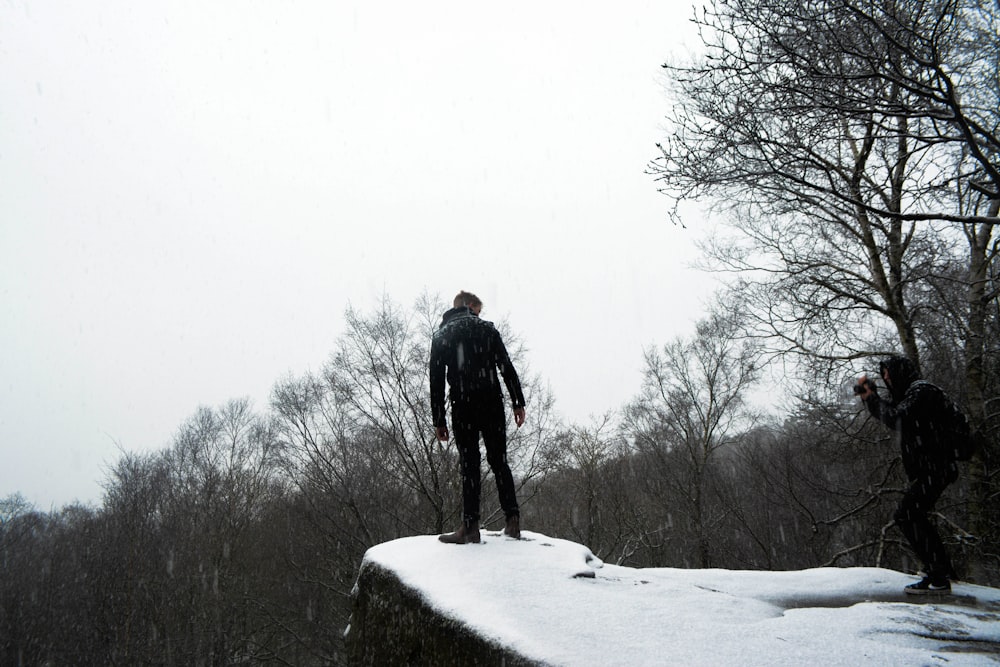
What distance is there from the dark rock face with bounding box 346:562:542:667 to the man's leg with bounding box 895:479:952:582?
3.06 metres

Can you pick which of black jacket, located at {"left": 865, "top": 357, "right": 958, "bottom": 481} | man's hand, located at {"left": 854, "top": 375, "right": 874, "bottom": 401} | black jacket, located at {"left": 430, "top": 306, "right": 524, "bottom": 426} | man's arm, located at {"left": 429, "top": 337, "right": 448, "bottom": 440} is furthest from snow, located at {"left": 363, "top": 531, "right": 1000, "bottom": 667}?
man's hand, located at {"left": 854, "top": 375, "right": 874, "bottom": 401}

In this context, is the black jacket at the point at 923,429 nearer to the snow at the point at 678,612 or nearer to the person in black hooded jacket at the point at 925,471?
the person in black hooded jacket at the point at 925,471

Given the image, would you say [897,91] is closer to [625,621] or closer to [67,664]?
[625,621]

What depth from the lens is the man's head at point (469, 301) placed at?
4258 mm

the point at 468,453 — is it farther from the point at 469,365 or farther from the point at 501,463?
the point at 469,365

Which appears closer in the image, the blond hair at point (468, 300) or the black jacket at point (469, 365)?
the black jacket at point (469, 365)

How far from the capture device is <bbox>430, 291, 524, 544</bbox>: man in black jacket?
3846 mm

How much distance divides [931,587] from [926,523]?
386 millimetres

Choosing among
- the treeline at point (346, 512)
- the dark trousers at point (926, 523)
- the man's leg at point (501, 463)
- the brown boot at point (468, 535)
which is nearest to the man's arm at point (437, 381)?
the man's leg at point (501, 463)

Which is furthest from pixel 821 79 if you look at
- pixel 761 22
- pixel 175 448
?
pixel 175 448

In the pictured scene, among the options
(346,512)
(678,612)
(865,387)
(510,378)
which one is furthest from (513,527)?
(346,512)

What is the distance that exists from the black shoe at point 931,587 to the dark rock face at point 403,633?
9.77 ft

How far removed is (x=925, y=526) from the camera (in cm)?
342

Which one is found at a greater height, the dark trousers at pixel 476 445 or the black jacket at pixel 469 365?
the black jacket at pixel 469 365
